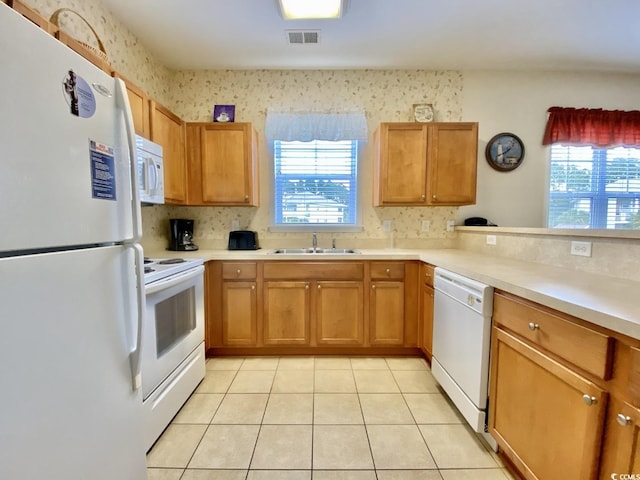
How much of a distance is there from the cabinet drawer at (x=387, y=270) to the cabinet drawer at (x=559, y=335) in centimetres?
105

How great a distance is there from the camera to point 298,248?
293 cm

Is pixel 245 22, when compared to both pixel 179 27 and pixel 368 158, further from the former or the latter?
pixel 368 158

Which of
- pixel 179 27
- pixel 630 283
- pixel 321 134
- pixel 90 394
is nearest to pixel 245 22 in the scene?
pixel 179 27

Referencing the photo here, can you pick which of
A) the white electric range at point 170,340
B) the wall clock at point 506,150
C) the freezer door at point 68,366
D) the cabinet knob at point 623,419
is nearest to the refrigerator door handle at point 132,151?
the freezer door at point 68,366

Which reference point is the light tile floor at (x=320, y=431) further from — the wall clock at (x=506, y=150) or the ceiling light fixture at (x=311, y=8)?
the ceiling light fixture at (x=311, y=8)

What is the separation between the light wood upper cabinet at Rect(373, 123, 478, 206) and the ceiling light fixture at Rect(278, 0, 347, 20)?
3.19 ft

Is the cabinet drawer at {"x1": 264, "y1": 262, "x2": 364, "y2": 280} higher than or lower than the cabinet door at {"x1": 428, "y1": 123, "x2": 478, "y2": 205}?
lower

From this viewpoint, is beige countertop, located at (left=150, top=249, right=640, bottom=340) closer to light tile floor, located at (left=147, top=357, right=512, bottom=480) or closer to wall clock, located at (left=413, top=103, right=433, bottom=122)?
light tile floor, located at (left=147, top=357, right=512, bottom=480)

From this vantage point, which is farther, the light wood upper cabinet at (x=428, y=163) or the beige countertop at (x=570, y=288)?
the light wood upper cabinet at (x=428, y=163)

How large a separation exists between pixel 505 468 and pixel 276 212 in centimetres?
255

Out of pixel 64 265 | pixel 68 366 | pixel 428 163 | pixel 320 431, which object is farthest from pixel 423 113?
pixel 68 366

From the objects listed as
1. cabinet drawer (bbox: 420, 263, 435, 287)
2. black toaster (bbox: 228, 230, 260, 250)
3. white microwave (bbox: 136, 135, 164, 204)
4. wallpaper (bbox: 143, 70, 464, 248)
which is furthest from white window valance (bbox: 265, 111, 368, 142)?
cabinet drawer (bbox: 420, 263, 435, 287)

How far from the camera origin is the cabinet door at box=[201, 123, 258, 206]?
2.59 m

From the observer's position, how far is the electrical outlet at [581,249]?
1.53 metres
